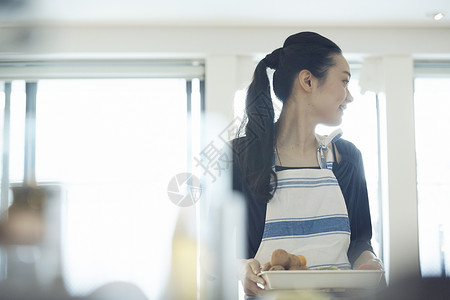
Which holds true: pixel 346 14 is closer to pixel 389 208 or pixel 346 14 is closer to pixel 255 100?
pixel 389 208

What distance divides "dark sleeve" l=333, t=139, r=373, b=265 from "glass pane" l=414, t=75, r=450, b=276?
3.56 metres

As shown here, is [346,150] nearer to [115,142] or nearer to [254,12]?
[254,12]

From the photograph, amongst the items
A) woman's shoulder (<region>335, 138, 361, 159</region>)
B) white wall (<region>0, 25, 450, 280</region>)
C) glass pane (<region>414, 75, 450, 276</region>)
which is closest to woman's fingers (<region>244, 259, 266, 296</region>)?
woman's shoulder (<region>335, 138, 361, 159</region>)

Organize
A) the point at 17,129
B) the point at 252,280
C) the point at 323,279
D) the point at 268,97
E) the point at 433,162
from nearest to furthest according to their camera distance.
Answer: the point at 323,279
the point at 252,280
the point at 268,97
the point at 433,162
the point at 17,129

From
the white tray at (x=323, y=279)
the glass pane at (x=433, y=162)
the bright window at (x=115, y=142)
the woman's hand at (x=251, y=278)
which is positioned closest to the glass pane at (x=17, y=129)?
the bright window at (x=115, y=142)

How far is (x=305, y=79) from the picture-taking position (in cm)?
128

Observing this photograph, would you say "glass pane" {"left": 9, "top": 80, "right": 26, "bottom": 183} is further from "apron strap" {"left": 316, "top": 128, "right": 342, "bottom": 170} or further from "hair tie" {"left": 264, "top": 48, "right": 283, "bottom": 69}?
"apron strap" {"left": 316, "top": 128, "right": 342, "bottom": 170}

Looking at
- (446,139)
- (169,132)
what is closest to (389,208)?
(446,139)

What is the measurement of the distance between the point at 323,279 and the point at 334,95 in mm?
497

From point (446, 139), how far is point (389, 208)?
0.89 m

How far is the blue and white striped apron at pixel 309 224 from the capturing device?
1.11 metres

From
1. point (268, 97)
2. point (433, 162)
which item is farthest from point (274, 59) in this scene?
point (433, 162)

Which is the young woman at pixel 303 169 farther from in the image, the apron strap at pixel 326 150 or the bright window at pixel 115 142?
the bright window at pixel 115 142

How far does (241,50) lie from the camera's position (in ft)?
14.8
